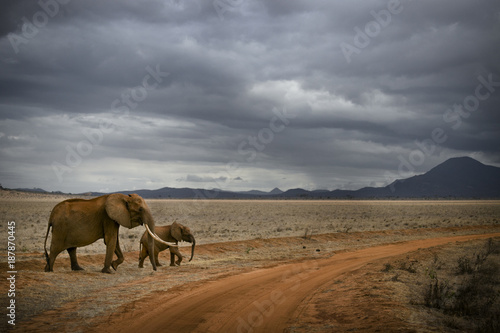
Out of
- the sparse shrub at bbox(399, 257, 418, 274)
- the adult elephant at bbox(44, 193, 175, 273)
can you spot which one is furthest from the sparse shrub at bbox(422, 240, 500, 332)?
the adult elephant at bbox(44, 193, 175, 273)

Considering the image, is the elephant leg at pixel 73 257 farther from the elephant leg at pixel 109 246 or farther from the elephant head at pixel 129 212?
the elephant head at pixel 129 212

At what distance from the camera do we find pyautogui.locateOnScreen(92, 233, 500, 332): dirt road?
8.12 meters

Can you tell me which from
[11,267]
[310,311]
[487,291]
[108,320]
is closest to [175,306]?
[108,320]

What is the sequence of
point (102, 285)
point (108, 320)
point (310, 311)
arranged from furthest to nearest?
point (102, 285), point (310, 311), point (108, 320)

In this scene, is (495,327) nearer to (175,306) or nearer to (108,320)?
(175,306)

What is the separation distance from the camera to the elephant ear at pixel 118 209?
47.1 feet

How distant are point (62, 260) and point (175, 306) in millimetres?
9580

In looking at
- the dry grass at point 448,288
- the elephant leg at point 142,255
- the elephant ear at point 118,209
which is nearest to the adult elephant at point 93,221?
the elephant ear at point 118,209

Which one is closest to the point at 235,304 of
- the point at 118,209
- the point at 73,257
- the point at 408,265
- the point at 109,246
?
the point at 109,246

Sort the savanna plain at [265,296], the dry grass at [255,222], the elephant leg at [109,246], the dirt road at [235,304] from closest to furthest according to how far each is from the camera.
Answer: the dirt road at [235,304]
the savanna plain at [265,296]
the elephant leg at [109,246]
the dry grass at [255,222]

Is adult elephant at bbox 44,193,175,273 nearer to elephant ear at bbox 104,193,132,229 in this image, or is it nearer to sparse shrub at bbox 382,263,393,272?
elephant ear at bbox 104,193,132,229

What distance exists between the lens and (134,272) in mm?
15164

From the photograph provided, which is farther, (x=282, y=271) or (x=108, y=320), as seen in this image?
(x=282, y=271)

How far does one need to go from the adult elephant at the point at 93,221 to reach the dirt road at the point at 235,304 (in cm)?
358
